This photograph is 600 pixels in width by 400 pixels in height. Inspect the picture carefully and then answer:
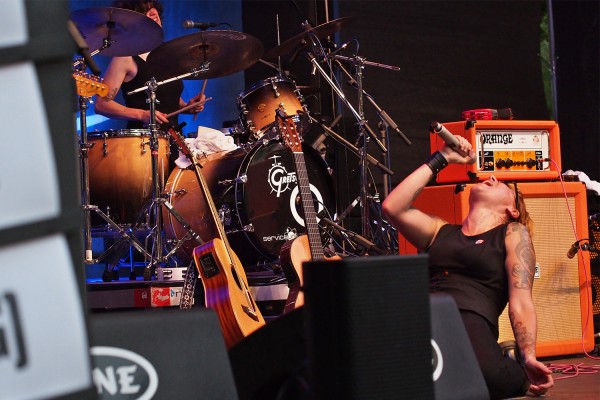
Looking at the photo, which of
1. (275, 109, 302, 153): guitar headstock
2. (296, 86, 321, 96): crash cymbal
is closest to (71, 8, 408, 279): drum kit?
(296, 86, 321, 96): crash cymbal

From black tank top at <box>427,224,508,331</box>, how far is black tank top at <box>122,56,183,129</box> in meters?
3.02

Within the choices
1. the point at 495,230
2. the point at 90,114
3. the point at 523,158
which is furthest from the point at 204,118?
the point at 495,230

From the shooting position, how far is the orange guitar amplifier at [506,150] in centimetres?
→ 478

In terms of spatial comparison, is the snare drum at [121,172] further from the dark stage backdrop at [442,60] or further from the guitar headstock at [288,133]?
the dark stage backdrop at [442,60]

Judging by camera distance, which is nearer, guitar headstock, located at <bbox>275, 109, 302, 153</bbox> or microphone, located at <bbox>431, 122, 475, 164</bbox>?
microphone, located at <bbox>431, 122, 475, 164</bbox>

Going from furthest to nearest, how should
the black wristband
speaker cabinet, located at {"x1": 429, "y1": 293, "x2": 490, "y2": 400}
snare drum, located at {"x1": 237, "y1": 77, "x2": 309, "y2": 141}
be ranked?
snare drum, located at {"x1": 237, "y1": 77, "x2": 309, "y2": 141} → the black wristband → speaker cabinet, located at {"x1": 429, "y1": 293, "x2": 490, "y2": 400}

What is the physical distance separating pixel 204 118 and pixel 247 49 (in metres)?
2.19

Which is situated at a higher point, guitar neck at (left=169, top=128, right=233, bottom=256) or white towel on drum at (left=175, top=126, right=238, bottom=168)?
white towel on drum at (left=175, top=126, right=238, bottom=168)

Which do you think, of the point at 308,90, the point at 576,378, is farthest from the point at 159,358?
the point at 308,90

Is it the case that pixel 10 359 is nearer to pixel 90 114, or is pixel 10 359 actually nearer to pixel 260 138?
pixel 260 138

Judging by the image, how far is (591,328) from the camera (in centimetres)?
496

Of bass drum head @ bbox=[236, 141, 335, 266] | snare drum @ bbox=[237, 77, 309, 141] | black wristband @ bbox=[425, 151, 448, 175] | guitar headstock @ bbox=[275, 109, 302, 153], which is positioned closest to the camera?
black wristband @ bbox=[425, 151, 448, 175]

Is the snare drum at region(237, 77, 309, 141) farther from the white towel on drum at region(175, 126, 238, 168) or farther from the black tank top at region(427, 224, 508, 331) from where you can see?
the black tank top at region(427, 224, 508, 331)

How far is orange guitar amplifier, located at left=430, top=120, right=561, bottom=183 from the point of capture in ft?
15.7
